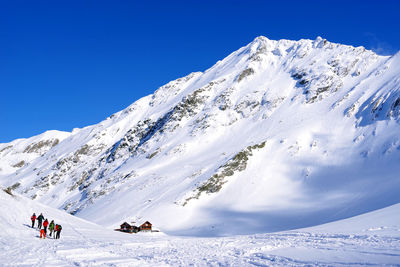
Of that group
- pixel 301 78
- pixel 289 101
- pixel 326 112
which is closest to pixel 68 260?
pixel 326 112

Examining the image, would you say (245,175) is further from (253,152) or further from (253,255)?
(253,255)

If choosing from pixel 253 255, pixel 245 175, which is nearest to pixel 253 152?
pixel 245 175

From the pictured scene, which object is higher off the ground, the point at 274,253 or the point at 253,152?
the point at 253,152

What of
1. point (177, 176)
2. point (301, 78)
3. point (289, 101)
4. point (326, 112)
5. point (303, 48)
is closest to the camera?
point (177, 176)

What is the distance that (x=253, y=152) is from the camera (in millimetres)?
96188

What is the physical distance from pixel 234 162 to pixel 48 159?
134m

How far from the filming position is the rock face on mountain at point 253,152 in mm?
70250

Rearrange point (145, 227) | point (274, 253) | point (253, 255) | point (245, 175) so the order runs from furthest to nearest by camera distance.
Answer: point (245, 175)
point (145, 227)
point (274, 253)
point (253, 255)

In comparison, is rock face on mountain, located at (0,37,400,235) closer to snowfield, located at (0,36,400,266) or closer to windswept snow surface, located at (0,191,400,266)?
snowfield, located at (0,36,400,266)

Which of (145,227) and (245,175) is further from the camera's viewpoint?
(245,175)

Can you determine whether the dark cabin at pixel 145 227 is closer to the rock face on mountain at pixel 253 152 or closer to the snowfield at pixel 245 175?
the snowfield at pixel 245 175

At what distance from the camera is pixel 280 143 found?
3868 inches

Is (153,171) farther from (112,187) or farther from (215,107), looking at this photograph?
(215,107)

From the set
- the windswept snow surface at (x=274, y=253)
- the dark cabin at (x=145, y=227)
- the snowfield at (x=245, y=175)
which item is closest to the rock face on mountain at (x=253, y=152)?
the snowfield at (x=245, y=175)
